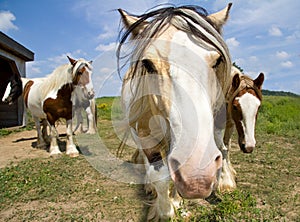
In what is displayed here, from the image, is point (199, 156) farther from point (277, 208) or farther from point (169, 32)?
point (277, 208)

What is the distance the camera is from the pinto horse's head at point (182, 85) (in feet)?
4.34

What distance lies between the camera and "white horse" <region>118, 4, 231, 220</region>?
4.34 ft

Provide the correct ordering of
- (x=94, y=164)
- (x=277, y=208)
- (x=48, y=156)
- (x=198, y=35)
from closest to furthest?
(x=198, y=35)
(x=277, y=208)
(x=94, y=164)
(x=48, y=156)

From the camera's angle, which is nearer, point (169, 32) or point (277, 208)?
point (169, 32)

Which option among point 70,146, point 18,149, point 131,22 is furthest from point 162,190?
point 18,149

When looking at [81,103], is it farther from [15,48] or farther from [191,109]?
[15,48]

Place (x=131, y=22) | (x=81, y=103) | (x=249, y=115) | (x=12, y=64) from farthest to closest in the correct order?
(x=12, y=64), (x=81, y=103), (x=249, y=115), (x=131, y=22)

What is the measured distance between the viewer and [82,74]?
5.27m

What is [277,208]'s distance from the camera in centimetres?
281

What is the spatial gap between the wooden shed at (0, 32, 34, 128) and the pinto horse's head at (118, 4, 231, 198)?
25.5ft

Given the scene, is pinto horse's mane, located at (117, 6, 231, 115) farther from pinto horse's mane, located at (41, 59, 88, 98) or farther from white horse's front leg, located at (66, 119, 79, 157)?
white horse's front leg, located at (66, 119, 79, 157)

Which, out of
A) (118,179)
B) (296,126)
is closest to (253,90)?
(118,179)

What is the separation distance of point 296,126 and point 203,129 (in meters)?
9.44

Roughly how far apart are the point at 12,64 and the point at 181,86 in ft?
32.9
